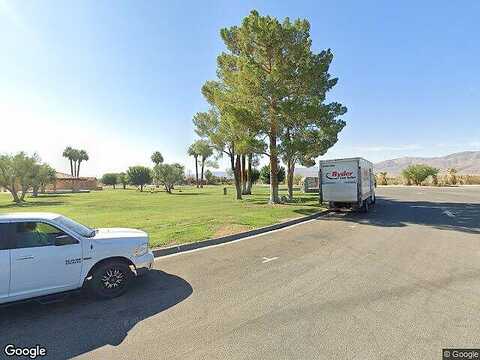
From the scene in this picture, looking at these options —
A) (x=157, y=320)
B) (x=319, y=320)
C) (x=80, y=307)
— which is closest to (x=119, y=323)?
(x=157, y=320)

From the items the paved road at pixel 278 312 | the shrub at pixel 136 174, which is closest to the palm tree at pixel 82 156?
the shrub at pixel 136 174

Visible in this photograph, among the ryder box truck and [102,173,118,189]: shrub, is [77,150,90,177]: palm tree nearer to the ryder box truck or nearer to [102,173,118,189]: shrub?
Result: [102,173,118,189]: shrub

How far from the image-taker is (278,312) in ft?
15.6

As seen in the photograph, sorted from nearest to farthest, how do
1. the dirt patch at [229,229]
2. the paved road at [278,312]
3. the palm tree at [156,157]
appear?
the paved road at [278,312] → the dirt patch at [229,229] → the palm tree at [156,157]

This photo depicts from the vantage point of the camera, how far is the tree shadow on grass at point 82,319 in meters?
4.05

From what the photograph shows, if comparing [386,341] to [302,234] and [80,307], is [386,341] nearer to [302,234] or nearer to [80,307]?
[80,307]

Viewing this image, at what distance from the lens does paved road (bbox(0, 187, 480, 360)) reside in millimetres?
3814

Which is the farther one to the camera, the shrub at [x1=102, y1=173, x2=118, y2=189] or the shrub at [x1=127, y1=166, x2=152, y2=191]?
the shrub at [x1=102, y1=173, x2=118, y2=189]

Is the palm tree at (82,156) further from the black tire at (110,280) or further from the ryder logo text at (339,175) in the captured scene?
the black tire at (110,280)

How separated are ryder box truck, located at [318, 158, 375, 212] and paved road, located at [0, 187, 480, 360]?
27.7 feet

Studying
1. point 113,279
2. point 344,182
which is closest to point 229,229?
point 113,279

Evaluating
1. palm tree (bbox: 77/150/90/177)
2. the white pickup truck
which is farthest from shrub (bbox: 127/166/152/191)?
the white pickup truck

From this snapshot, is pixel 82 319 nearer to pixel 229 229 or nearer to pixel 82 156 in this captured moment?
pixel 229 229

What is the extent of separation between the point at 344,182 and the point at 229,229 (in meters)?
8.09
